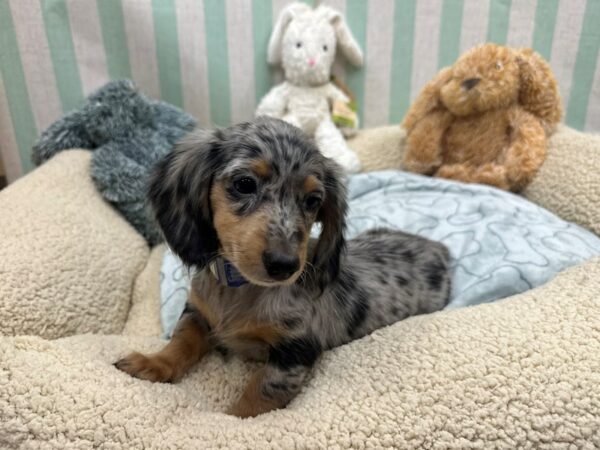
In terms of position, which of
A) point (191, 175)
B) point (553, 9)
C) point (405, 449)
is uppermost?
point (553, 9)

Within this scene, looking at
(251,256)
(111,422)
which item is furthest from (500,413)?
(111,422)

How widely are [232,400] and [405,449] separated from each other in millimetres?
569

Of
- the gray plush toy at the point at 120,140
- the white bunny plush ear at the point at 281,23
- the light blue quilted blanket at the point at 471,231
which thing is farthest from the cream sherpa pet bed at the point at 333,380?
the white bunny plush ear at the point at 281,23

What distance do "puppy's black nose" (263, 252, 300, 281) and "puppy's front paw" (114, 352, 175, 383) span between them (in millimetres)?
509

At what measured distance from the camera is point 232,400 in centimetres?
155

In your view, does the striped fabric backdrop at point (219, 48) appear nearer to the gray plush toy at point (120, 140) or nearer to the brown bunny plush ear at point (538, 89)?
the gray plush toy at point (120, 140)

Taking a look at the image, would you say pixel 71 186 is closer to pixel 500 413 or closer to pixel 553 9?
pixel 500 413

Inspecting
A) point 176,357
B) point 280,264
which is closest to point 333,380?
point 280,264

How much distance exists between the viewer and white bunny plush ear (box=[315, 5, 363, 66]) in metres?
2.93

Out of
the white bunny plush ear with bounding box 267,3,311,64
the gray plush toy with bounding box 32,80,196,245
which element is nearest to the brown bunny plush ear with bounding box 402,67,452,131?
the white bunny plush ear with bounding box 267,3,311,64

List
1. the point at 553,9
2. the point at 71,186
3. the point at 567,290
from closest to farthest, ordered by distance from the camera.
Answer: the point at 567,290
the point at 71,186
the point at 553,9

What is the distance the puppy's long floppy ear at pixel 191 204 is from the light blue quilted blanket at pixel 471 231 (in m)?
0.50

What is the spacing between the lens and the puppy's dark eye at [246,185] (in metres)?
1.41

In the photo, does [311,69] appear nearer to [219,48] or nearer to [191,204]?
[219,48]
